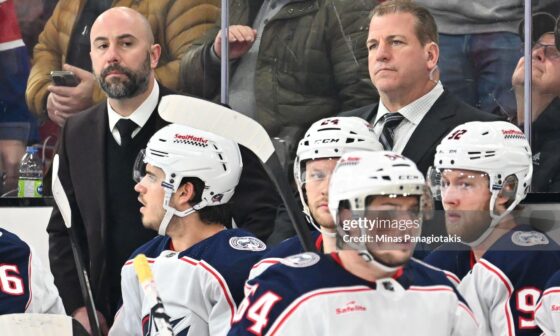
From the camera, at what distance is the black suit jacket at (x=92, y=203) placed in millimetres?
3447

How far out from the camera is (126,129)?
12.0ft

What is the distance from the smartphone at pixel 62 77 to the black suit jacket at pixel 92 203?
432 mm

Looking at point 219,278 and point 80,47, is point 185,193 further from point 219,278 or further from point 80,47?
point 80,47

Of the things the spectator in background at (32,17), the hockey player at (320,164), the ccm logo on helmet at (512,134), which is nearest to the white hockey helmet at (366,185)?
the hockey player at (320,164)

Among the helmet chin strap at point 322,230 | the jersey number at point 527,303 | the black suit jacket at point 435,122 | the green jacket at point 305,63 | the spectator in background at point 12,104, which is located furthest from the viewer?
the spectator in background at point 12,104

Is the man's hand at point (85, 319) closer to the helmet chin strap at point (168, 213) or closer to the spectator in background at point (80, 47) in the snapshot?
the helmet chin strap at point (168, 213)

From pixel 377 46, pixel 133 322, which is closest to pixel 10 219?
pixel 133 322

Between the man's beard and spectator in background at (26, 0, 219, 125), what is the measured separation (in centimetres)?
31

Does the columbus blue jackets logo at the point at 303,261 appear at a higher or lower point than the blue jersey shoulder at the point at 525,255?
higher

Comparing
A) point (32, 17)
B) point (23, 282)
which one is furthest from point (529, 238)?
point (32, 17)

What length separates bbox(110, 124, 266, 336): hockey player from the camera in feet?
9.96

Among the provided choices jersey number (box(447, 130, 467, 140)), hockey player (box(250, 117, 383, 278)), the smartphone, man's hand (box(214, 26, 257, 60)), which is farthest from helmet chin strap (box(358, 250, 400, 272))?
the smartphone

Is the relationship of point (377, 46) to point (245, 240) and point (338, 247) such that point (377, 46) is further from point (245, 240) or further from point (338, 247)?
point (338, 247)

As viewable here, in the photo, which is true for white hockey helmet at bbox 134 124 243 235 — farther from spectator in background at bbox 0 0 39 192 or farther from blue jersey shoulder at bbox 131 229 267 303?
spectator in background at bbox 0 0 39 192
